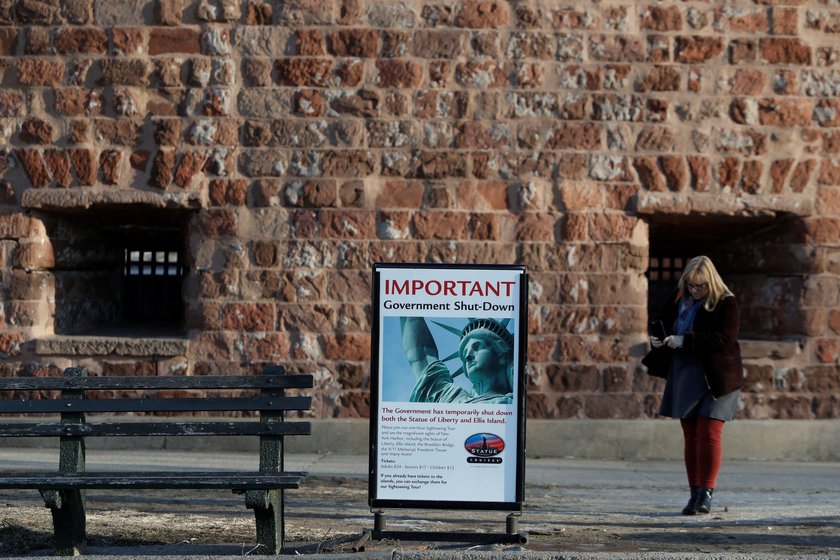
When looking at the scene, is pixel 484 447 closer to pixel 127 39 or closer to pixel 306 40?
pixel 306 40

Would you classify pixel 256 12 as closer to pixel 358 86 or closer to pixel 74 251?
pixel 358 86

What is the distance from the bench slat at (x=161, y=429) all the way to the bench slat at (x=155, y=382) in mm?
190

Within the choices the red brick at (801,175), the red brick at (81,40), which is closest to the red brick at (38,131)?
the red brick at (81,40)

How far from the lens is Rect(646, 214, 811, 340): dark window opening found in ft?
33.8

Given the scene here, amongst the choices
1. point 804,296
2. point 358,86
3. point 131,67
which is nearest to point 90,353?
point 131,67

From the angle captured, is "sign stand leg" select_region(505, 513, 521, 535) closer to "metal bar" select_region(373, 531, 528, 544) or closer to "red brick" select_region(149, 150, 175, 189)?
"metal bar" select_region(373, 531, 528, 544)

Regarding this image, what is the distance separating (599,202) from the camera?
10102mm

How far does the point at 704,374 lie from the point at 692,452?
48cm

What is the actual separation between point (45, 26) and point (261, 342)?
9.89 feet

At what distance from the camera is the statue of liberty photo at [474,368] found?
20.7 ft

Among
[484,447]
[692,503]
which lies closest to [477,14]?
[692,503]

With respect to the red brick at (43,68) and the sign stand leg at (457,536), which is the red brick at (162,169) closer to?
the red brick at (43,68)

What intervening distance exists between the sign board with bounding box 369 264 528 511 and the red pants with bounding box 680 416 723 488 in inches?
71.7

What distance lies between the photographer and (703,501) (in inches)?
299
